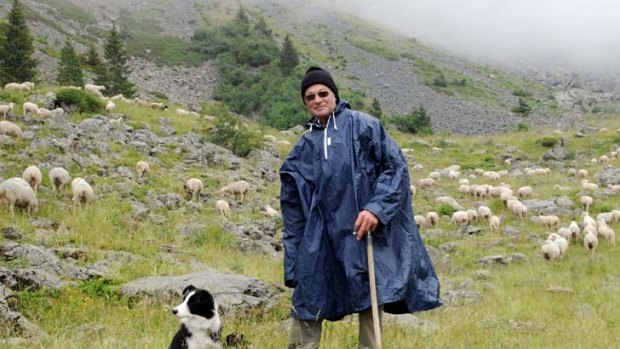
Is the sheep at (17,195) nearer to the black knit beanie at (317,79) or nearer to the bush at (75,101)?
the black knit beanie at (317,79)

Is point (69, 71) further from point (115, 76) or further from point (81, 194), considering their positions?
point (81, 194)

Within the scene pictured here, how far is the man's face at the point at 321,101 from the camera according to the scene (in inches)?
174

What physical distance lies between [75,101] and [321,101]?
21.1 m

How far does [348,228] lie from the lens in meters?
4.20

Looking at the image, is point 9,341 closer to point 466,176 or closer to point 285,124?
point 466,176

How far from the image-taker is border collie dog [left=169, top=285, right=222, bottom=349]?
439cm

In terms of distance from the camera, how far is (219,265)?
9.25 metres

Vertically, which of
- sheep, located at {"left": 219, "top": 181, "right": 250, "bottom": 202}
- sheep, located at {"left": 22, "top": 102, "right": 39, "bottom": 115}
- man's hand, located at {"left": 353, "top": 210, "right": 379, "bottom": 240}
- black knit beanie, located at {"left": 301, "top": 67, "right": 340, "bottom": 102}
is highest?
black knit beanie, located at {"left": 301, "top": 67, "right": 340, "bottom": 102}

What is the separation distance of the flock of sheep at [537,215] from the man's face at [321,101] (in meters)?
9.83

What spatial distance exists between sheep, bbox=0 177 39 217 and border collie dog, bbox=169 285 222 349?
23.8ft

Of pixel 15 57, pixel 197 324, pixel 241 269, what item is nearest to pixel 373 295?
pixel 197 324

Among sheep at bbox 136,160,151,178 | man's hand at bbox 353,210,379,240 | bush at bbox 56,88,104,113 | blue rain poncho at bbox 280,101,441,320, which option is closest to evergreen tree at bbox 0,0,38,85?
bush at bbox 56,88,104,113

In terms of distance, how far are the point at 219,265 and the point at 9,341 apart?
174 inches

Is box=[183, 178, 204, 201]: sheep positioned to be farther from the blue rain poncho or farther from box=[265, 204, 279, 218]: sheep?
the blue rain poncho
